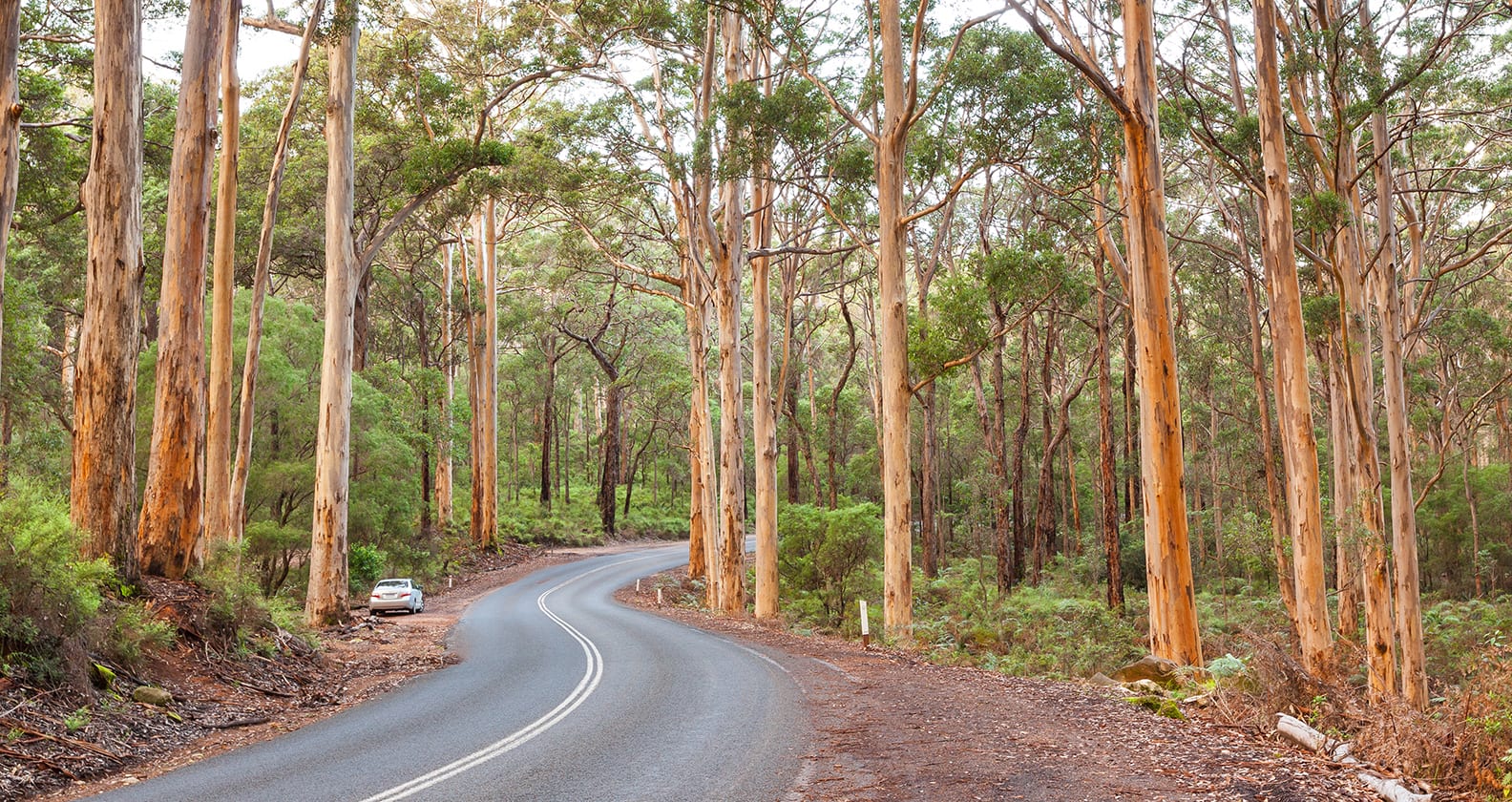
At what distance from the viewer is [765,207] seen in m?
23.5

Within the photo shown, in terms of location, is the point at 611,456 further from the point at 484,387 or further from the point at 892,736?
the point at 892,736

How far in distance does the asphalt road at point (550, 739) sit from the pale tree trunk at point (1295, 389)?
29.2 feet

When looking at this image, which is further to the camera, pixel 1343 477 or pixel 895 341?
pixel 1343 477

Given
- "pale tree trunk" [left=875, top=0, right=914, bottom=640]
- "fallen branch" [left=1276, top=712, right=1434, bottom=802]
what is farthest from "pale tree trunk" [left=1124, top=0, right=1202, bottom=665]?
"fallen branch" [left=1276, top=712, right=1434, bottom=802]

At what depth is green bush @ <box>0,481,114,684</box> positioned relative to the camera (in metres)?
8.44

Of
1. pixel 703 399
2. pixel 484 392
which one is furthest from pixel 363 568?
pixel 703 399

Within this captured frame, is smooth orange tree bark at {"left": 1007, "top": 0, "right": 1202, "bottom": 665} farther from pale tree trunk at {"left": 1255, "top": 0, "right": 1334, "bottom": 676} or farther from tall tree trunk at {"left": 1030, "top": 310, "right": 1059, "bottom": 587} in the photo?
tall tree trunk at {"left": 1030, "top": 310, "right": 1059, "bottom": 587}

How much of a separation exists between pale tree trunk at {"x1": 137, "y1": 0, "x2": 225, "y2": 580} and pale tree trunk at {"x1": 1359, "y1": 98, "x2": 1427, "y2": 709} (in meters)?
16.9

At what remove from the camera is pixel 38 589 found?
8758mm

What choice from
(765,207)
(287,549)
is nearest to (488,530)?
(287,549)

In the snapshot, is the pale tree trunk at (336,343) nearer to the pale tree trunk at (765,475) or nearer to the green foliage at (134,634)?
the green foliage at (134,634)

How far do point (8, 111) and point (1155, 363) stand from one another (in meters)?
13.2

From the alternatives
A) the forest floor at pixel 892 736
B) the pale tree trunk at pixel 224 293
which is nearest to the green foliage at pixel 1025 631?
the forest floor at pixel 892 736

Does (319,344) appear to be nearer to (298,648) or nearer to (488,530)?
(488,530)
